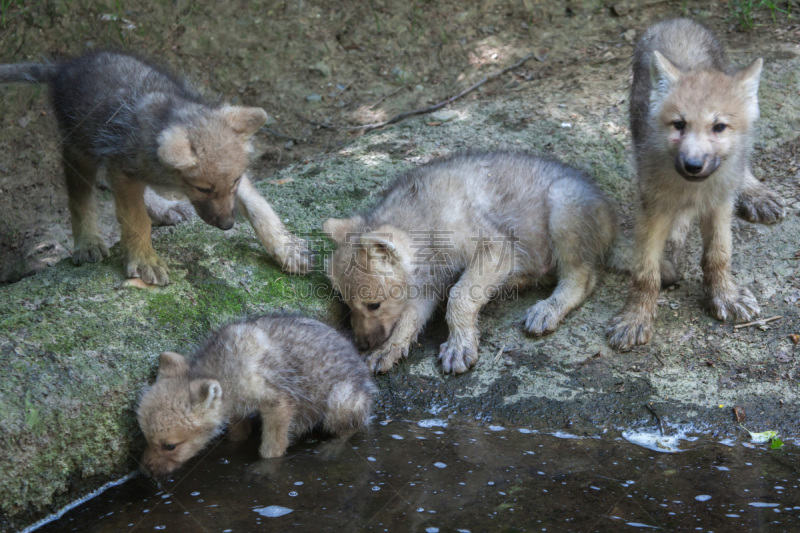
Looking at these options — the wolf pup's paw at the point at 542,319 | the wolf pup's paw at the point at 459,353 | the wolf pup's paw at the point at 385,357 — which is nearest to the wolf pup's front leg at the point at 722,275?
the wolf pup's paw at the point at 542,319

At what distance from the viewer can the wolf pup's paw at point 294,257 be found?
18.5ft

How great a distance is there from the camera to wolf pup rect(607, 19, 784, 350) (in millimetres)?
4586

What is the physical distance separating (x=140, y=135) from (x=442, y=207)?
2.11 metres

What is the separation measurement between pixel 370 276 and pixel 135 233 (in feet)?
5.24

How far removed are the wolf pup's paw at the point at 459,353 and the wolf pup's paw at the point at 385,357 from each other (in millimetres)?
285

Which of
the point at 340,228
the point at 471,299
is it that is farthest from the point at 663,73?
the point at 340,228

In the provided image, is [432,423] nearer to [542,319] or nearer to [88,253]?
[542,319]

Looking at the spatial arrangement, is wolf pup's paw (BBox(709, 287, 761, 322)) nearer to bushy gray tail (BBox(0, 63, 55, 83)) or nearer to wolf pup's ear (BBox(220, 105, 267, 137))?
wolf pup's ear (BBox(220, 105, 267, 137))

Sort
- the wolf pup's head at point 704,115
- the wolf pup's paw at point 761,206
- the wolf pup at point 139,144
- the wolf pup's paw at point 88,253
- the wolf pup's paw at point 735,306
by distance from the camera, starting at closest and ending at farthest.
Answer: the wolf pup's head at point 704,115 → the wolf pup at point 139,144 → the wolf pup's paw at point 735,306 → the wolf pup's paw at point 88,253 → the wolf pup's paw at point 761,206

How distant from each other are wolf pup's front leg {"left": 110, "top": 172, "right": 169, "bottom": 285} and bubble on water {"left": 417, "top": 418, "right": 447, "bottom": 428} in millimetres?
1958

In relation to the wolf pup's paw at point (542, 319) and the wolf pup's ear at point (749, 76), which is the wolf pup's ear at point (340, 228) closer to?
the wolf pup's paw at point (542, 319)

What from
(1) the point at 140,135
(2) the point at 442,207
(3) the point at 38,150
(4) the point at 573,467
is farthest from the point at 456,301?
(3) the point at 38,150

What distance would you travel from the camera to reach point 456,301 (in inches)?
213

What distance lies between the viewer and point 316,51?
8.79m
